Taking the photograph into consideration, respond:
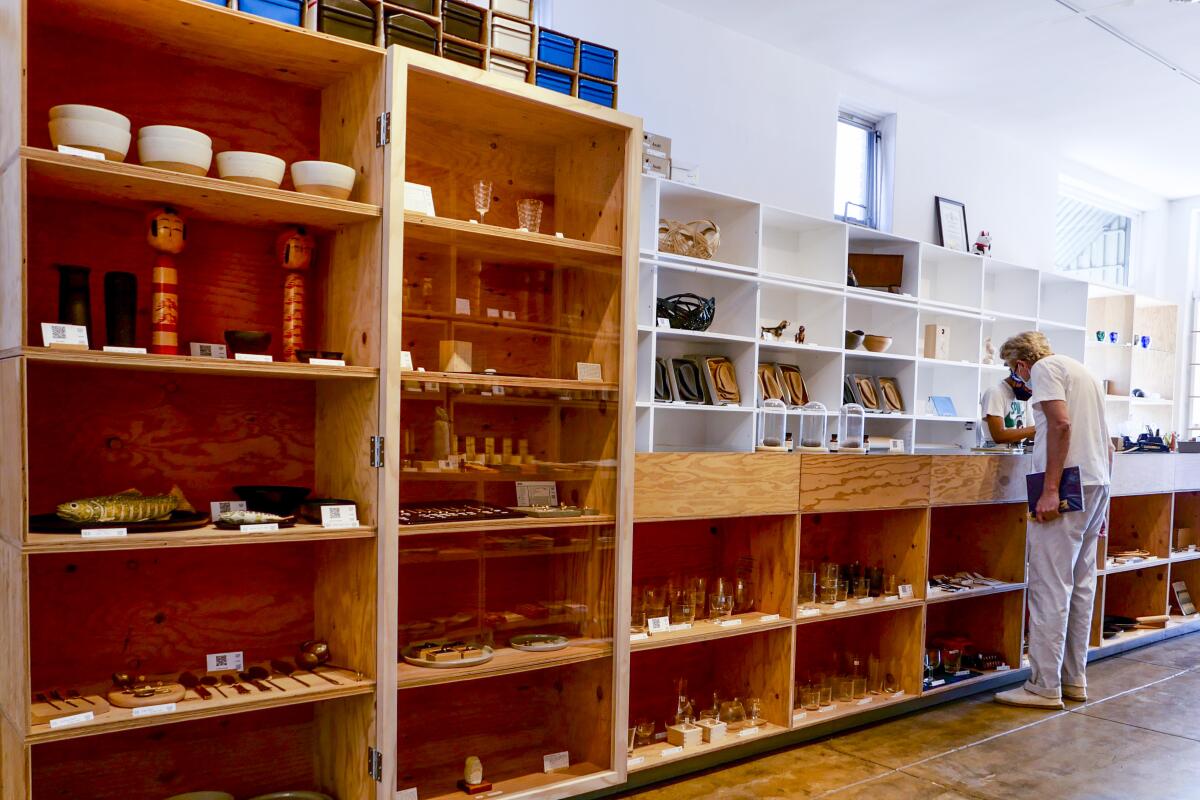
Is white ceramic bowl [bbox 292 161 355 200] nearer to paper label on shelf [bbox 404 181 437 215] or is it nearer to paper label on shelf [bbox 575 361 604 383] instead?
paper label on shelf [bbox 404 181 437 215]

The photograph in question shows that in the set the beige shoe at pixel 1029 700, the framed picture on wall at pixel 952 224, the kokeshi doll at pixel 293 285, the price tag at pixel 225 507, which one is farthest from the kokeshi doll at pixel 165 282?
the framed picture on wall at pixel 952 224

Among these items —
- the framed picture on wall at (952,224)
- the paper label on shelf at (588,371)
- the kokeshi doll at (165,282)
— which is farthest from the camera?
the framed picture on wall at (952,224)

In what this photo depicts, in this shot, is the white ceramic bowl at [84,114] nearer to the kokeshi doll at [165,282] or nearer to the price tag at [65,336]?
the kokeshi doll at [165,282]

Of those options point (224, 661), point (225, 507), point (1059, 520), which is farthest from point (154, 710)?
point (1059, 520)

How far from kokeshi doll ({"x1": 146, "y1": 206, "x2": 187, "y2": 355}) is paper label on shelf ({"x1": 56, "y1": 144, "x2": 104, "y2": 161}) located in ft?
0.79

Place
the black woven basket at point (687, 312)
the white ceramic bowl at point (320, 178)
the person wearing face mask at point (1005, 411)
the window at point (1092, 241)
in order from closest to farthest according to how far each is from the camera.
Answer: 1. the white ceramic bowl at point (320, 178)
2. the person wearing face mask at point (1005, 411)
3. the black woven basket at point (687, 312)
4. the window at point (1092, 241)

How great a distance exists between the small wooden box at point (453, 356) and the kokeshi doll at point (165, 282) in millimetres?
711

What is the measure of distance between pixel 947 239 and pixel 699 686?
463cm

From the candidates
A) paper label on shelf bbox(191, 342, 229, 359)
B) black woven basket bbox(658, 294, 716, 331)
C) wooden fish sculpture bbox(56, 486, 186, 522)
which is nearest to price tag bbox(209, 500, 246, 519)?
wooden fish sculpture bbox(56, 486, 186, 522)

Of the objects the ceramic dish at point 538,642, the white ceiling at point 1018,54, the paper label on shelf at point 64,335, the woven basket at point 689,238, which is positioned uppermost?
the white ceiling at point 1018,54

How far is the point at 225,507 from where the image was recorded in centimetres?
242

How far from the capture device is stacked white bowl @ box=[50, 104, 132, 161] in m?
2.02

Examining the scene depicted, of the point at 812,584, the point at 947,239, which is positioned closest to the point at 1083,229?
the point at 947,239

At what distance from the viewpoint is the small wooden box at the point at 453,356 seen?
8.50ft
